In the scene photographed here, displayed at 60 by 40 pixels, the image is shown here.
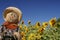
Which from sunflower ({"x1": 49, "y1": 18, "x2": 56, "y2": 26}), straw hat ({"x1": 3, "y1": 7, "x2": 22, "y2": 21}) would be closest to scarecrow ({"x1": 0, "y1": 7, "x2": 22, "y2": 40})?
straw hat ({"x1": 3, "y1": 7, "x2": 22, "y2": 21})

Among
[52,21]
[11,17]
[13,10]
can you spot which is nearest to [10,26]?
[11,17]

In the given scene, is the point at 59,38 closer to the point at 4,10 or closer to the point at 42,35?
the point at 42,35

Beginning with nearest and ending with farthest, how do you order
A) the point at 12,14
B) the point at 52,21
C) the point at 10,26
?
the point at 10,26 < the point at 12,14 < the point at 52,21

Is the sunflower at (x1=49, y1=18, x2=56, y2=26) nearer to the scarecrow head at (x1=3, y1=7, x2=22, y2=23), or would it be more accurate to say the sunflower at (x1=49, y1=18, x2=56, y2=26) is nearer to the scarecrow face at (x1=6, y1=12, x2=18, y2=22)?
the scarecrow head at (x1=3, y1=7, x2=22, y2=23)

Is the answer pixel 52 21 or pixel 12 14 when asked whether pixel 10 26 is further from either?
pixel 52 21

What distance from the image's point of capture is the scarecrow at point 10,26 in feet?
42.3

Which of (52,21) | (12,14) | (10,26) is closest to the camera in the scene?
(10,26)

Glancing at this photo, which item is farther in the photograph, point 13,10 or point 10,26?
point 13,10

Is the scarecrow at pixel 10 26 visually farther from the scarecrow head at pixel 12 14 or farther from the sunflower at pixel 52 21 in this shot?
the sunflower at pixel 52 21

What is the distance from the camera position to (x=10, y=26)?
13.0m

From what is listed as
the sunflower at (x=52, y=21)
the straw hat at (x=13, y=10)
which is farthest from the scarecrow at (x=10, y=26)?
the sunflower at (x=52, y=21)

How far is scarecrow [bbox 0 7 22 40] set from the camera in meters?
12.9

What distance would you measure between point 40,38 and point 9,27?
1084 mm

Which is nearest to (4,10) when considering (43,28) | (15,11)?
(15,11)
